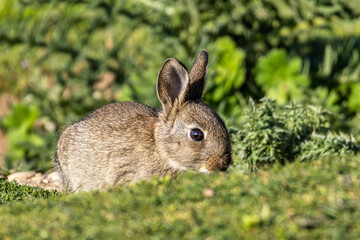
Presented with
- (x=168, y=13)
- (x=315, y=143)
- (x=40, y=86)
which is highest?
(x=168, y=13)

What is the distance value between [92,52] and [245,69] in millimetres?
2529

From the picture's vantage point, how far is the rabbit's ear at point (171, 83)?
4926mm

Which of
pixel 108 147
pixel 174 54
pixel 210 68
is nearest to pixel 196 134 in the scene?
pixel 108 147

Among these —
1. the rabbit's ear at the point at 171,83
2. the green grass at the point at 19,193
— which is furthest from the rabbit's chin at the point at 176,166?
the green grass at the point at 19,193

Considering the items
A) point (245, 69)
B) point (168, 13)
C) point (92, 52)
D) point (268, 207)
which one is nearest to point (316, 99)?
point (245, 69)

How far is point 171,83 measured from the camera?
507 cm

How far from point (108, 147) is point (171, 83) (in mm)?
816

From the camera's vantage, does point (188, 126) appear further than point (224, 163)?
Yes

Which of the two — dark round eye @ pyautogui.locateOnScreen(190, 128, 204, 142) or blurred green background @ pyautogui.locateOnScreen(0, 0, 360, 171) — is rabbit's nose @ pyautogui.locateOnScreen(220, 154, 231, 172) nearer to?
dark round eye @ pyautogui.locateOnScreen(190, 128, 204, 142)

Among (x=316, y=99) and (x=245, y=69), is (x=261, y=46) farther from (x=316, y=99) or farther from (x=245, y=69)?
(x=316, y=99)

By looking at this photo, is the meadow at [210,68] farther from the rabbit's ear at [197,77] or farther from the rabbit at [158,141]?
the rabbit's ear at [197,77]

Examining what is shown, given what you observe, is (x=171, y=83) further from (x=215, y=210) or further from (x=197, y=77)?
(x=215, y=210)

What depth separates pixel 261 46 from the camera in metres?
7.95

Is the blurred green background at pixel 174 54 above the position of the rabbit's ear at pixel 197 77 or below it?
below
